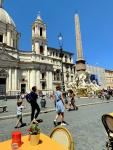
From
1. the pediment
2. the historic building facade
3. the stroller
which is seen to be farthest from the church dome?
the stroller

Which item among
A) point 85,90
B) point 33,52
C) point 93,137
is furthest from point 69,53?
point 93,137

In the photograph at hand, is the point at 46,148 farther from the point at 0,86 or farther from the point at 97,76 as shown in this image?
the point at 97,76

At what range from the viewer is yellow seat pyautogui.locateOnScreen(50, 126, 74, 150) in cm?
255

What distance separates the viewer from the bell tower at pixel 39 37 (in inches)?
2212

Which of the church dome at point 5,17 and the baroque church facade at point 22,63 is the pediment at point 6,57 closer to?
the baroque church facade at point 22,63

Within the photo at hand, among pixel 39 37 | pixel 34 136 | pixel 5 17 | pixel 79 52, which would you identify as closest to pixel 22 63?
pixel 39 37

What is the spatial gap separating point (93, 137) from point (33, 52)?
161ft

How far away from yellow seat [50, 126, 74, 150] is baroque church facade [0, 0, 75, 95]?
44.7 meters

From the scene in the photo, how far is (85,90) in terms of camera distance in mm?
31625

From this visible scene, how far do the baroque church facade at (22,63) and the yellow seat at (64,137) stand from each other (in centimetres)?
4470

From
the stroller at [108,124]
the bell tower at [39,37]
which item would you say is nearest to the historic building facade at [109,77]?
the bell tower at [39,37]

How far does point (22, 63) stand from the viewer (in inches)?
2026

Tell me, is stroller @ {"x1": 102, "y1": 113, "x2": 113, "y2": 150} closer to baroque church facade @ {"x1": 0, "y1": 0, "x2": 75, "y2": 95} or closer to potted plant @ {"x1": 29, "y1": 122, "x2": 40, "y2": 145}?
potted plant @ {"x1": 29, "y1": 122, "x2": 40, "y2": 145}

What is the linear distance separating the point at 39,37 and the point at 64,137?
55556 mm
